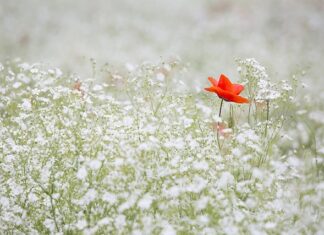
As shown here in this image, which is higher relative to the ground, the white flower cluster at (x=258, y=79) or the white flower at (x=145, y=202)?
the white flower cluster at (x=258, y=79)

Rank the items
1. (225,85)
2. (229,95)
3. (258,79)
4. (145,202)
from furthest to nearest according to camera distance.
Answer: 1. (258,79)
2. (225,85)
3. (229,95)
4. (145,202)

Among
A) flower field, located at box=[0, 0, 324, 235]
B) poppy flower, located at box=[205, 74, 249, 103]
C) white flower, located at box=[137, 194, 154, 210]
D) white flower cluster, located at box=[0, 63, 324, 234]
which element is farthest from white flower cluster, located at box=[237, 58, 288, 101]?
white flower, located at box=[137, 194, 154, 210]

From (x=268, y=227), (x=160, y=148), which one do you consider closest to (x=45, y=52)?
(x=160, y=148)

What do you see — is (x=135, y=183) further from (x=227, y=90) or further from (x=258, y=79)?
(x=258, y=79)

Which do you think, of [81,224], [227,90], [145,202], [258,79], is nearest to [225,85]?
[227,90]

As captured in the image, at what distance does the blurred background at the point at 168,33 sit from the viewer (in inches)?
447

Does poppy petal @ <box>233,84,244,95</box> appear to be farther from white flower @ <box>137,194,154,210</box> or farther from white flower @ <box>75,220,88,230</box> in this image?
white flower @ <box>75,220,88,230</box>

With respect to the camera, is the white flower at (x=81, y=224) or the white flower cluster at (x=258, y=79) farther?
the white flower cluster at (x=258, y=79)

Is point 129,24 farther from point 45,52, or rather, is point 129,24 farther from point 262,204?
point 262,204

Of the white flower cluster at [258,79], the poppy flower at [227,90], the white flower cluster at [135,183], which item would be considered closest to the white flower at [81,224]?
the white flower cluster at [135,183]

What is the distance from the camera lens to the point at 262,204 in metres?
3.46

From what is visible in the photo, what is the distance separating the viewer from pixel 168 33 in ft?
44.9

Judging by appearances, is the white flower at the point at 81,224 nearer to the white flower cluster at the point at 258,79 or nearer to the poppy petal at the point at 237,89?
the poppy petal at the point at 237,89

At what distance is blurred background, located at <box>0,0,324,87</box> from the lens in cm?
1135
